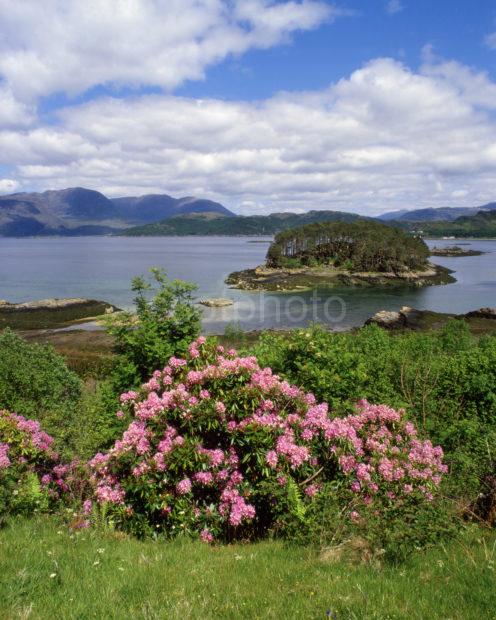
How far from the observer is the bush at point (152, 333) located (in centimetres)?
933

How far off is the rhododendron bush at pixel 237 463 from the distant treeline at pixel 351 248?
115 m

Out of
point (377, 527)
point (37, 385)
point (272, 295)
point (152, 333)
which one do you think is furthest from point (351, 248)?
point (377, 527)

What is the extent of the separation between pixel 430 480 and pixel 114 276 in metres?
120

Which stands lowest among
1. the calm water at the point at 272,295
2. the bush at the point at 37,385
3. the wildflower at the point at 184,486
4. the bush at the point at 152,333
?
the calm water at the point at 272,295

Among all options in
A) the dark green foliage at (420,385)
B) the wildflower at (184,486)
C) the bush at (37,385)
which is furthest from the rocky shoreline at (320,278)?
the wildflower at (184,486)

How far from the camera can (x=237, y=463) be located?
7047mm

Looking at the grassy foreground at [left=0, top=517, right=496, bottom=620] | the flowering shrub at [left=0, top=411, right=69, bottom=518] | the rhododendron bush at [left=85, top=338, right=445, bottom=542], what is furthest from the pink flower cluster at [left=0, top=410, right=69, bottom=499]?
the grassy foreground at [left=0, top=517, right=496, bottom=620]

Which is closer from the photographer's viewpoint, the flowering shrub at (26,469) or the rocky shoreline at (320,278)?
the flowering shrub at (26,469)

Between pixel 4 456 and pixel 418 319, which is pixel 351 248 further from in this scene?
pixel 4 456

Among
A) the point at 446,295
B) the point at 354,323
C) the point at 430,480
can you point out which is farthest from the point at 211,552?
the point at 446,295

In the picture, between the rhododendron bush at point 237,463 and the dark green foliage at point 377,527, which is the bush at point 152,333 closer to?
the rhododendron bush at point 237,463

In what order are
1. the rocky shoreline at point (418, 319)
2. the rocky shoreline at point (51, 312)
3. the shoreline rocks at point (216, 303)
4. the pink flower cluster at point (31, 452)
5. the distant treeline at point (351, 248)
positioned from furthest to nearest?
the distant treeline at point (351, 248)
the shoreline rocks at point (216, 303)
the rocky shoreline at point (51, 312)
the rocky shoreline at point (418, 319)
the pink flower cluster at point (31, 452)

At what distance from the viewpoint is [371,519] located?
6.52 meters

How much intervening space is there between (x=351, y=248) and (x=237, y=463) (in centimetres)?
12619
